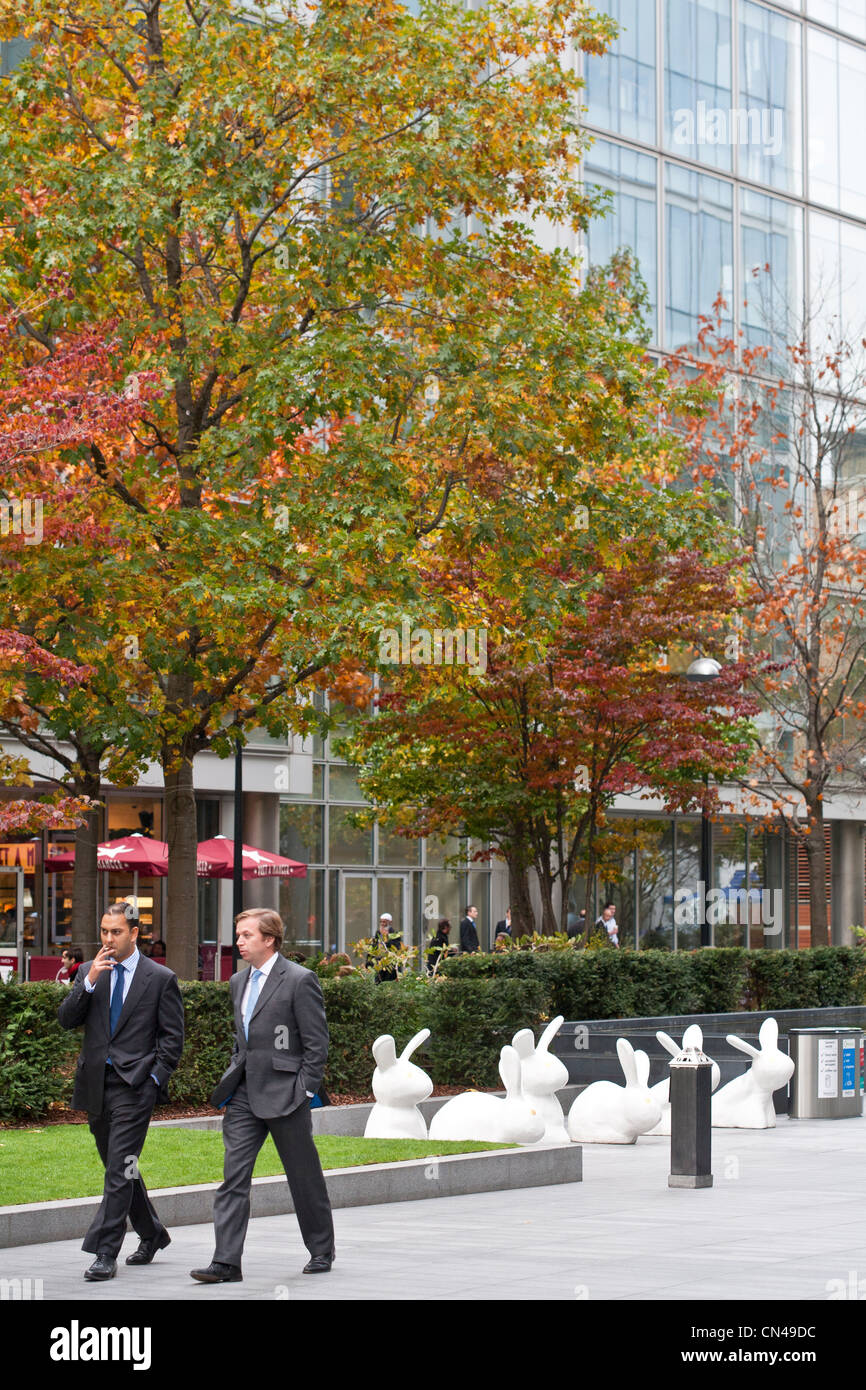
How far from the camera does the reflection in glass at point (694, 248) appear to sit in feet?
139

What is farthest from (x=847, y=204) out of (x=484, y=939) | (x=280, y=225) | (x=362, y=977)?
(x=362, y=977)

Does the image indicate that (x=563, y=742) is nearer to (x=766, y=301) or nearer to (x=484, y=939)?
(x=484, y=939)

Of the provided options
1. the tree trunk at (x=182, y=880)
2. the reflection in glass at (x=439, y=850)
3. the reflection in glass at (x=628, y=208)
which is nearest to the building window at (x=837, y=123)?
the reflection in glass at (x=628, y=208)

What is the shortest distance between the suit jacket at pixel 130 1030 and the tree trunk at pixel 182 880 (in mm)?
7986

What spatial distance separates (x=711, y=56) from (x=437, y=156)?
98.7ft

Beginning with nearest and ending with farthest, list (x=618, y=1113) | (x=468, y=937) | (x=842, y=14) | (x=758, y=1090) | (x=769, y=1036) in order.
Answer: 1. (x=618, y=1113)
2. (x=769, y=1036)
3. (x=758, y=1090)
4. (x=468, y=937)
5. (x=842, y=14)

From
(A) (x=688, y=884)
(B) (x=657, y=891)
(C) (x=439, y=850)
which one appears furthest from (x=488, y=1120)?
(A) (x=688, y=884)

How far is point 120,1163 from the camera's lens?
902cm

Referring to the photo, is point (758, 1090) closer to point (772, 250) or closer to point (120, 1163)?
point (120, 1163)

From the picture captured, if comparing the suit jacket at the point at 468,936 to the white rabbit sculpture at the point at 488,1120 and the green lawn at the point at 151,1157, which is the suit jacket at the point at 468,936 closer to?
the white rabbit sculpture at the point at 488,1120

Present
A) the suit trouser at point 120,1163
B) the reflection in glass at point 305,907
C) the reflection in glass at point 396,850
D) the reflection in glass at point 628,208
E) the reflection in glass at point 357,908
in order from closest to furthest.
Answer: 1. the suit trouser at point 120,1163
2. the reflection in glass at point 305,907
3. the reflection in glass at point 357,908
4. the reflection in glass at point 396,850
5. the reflection in glass at point 628,208

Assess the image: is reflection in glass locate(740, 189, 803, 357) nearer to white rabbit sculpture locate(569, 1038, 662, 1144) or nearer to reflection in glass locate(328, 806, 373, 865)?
reflection in glass locate(328, 806, 373, 865)

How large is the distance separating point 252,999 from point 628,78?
121 feet

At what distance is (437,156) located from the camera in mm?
16766
